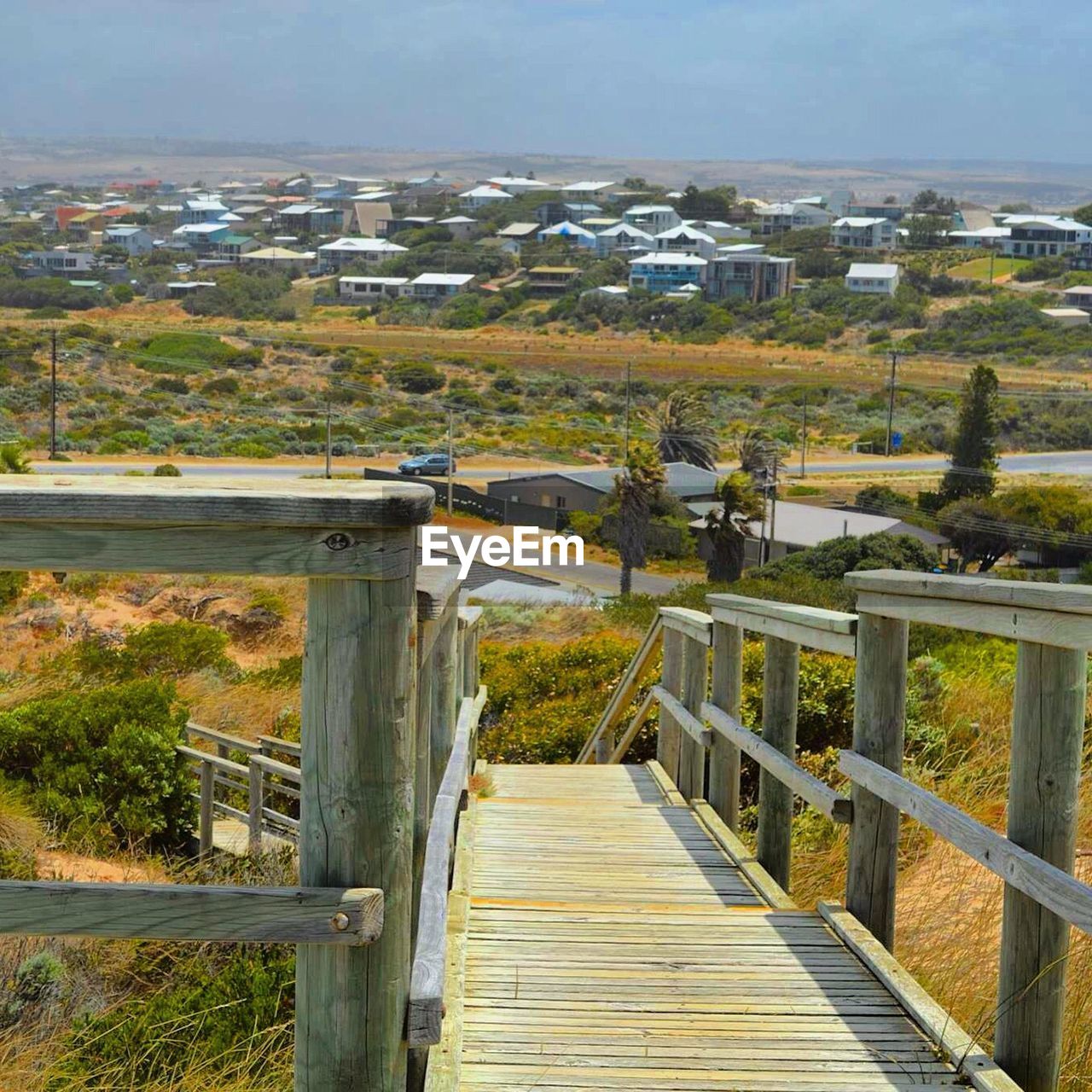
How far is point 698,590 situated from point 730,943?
23.4 metres

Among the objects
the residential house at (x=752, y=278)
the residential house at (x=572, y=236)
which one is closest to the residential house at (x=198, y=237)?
the residential house at (x=572, y=236)

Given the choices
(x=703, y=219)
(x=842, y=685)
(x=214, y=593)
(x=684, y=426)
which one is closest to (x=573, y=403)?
(x=684, y=426)

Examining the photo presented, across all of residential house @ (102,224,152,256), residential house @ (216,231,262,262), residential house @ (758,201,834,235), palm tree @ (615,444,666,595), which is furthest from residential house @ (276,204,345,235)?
palm tree @ (615,444,666,595)

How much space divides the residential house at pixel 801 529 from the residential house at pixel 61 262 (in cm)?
10931

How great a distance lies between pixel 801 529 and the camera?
42.4 meters

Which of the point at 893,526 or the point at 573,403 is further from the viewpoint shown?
the point at 573,403

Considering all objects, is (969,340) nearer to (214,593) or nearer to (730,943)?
(214,593)

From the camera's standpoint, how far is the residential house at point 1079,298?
367ft

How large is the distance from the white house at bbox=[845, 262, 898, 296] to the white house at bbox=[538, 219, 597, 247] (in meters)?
41.4

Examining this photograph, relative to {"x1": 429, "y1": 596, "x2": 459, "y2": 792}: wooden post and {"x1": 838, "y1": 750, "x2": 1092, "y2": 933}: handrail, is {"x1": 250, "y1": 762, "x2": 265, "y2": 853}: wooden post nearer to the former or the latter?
{"x1": 429, "y1": 596, "x2": 459, "y2": 792}: wooden post

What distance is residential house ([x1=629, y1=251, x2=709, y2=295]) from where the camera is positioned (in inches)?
4988

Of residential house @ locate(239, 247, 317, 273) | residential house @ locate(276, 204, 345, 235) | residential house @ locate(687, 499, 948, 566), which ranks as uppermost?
residential house @ locate(276, 204, 345, 235)

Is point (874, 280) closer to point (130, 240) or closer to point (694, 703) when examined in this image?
point (130, 240)

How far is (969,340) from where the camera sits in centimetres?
9806
